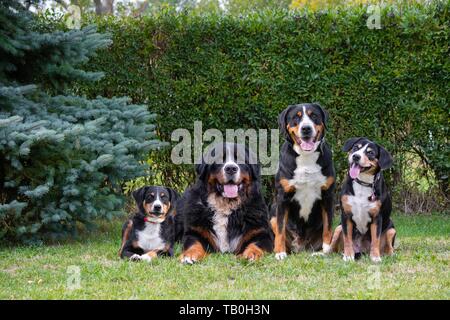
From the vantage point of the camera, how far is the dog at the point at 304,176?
21.4ft

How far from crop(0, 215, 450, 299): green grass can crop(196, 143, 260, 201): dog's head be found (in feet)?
2.23

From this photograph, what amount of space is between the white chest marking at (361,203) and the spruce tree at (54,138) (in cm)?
293

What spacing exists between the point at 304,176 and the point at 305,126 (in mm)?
510

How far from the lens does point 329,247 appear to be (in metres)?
6.67

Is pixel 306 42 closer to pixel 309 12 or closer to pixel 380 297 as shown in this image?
pixel 309 12

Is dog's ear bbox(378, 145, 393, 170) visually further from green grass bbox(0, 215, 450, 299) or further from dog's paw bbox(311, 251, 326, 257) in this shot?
dog's paw bbox(311, 251, 326, 257)

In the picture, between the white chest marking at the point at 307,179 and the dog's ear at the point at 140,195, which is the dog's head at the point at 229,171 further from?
the dog's ear at the point at 140,195

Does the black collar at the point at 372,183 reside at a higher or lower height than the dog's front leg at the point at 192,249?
higher

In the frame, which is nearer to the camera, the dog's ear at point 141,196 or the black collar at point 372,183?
the black collar at point 372,183

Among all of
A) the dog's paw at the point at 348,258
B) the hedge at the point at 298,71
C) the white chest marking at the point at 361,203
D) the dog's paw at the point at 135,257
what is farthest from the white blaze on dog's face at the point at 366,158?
the hedge at the point at 298,71

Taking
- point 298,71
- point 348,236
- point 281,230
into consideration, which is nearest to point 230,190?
point 281,230

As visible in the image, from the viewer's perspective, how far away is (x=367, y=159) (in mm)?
6184

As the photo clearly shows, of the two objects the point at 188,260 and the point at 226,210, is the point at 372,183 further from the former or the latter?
the point at 188,260

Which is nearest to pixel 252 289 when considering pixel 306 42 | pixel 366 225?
pixel 366 225
